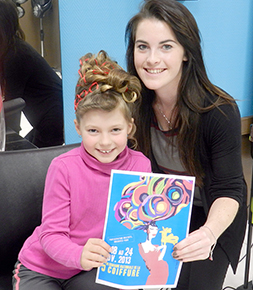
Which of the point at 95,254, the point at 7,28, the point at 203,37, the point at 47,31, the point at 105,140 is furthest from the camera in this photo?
the point at 203,37

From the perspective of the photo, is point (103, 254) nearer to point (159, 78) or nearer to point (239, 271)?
point (159, 78)

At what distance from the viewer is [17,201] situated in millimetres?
1209

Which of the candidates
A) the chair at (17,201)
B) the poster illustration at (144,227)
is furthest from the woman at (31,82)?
the poster illustration at (144,227)

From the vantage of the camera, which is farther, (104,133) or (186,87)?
(186,87)

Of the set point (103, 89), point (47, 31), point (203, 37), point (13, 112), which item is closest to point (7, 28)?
point (47, 31)

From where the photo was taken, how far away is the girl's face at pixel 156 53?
1234 mm

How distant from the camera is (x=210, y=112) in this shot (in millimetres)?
1301

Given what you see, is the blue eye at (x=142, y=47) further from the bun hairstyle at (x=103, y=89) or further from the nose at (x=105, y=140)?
the nose at (x=105, y=140)

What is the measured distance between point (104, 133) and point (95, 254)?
33cm

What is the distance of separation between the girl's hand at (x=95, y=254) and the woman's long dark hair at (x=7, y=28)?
1.03 m

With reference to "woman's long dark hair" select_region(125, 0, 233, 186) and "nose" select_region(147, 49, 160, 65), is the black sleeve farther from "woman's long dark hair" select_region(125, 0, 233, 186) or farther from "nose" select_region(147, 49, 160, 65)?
"nose" select_region(147, 49, 160, 65)

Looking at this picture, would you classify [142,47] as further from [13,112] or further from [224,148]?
[13,112]

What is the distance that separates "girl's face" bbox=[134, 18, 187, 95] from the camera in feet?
4.05

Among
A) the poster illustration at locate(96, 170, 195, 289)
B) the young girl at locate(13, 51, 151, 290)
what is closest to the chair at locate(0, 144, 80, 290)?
the young girl at locate(13, 51, 151, 290)
